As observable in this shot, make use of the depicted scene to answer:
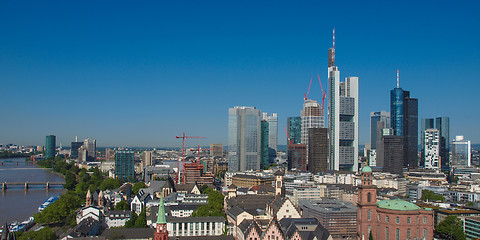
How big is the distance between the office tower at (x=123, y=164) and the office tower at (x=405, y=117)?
7948 cm

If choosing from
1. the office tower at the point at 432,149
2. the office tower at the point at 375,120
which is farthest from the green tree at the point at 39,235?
the office tower at the point at 375,120

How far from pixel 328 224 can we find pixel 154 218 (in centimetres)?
1780

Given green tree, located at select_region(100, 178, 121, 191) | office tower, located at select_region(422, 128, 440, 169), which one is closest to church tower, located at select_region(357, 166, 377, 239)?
green tree, located at select_region(100, 178, 121, 191)

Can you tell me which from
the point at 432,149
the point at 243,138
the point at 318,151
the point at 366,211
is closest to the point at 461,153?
the point at 432,149

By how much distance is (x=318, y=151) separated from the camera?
112m

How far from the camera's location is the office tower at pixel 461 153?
13488cm

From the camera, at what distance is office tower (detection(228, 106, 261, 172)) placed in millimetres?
123312

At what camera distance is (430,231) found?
41.6 metres

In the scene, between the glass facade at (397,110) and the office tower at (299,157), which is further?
the glass facade at (397,110)

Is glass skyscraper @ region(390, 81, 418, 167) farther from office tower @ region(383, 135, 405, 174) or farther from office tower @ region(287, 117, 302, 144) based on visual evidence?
office tower @ region(287, 117, 302, 144)

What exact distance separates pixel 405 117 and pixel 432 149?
1400 centimetres

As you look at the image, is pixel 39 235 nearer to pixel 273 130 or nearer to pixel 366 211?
pixel 366 211

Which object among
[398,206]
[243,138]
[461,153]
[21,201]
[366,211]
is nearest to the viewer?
[398,206]

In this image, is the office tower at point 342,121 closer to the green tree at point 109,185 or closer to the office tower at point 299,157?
the office tower at point 299,157
